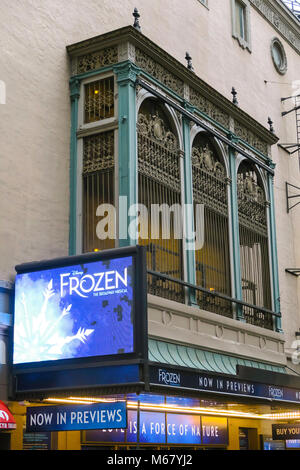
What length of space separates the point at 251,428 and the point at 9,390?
419 inches

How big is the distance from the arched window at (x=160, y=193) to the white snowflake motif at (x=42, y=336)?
7.78 feet

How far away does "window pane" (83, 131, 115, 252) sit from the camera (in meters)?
14.6

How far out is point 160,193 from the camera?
15.4 metres

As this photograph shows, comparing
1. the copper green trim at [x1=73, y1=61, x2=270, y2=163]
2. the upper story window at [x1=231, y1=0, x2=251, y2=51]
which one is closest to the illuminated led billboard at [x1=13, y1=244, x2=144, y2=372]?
the copper green trim at [x1=73, y1=61, x2=270, y2=163]

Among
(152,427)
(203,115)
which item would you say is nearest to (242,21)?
(203,115)

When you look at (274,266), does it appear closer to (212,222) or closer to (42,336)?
(212,222)

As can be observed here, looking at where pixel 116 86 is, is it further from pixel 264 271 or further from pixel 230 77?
pixel 230 77

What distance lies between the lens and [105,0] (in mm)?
17594

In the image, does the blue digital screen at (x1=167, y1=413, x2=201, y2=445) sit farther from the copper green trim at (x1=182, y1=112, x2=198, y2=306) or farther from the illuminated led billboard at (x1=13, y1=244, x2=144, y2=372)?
the illuminated led billboard at (x1=13, y1=244, x2=144, y2=372)

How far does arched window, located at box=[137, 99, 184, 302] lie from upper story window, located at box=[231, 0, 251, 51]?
352 inches

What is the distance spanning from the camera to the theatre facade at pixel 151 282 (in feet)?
39.8

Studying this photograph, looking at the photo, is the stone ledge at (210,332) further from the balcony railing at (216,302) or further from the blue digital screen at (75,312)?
the blue digital screen at (75,312)

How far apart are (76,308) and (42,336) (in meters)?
0.74

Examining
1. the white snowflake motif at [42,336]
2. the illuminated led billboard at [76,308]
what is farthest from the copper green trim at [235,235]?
the white snowflake motif at [42,336]
